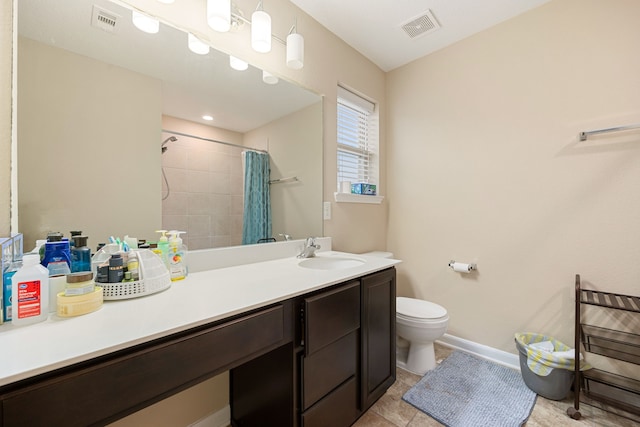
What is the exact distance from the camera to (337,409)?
1.19 meters

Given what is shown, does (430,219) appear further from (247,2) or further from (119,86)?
(119,86)

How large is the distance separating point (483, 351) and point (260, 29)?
2586 millimetres

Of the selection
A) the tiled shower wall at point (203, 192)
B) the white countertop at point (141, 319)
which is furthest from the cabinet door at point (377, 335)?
the tiled shower wall at point (203, 192)

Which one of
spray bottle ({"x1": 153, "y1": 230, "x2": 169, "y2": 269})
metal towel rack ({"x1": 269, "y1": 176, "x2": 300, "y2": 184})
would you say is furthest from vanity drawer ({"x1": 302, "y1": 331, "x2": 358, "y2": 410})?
metal towel rack ({"x1": 269, "y1": 176, "x2": 300, "y2": 184})

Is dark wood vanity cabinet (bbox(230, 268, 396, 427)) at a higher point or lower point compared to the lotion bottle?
lower

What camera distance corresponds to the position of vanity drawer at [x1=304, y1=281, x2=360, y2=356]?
1.03m

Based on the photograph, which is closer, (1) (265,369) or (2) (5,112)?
(2) (5,112)

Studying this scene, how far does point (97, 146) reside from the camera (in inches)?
40.8

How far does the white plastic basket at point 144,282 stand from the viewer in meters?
0.83

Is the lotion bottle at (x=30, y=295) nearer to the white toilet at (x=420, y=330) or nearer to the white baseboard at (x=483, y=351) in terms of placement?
the white toilet at (x=420, y=330)

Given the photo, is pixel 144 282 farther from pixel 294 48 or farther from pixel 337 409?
pixel 294 48

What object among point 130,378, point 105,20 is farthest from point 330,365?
point 105,20

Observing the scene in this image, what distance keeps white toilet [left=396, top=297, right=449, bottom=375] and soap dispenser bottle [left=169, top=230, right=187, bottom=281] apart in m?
1.36

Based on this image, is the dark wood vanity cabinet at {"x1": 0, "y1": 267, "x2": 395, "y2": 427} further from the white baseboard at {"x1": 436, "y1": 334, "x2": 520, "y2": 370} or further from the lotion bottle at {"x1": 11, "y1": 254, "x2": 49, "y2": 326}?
the white baseboard at {"x1": 436, "y1": 334, "x2": 520, "y2": 370}
